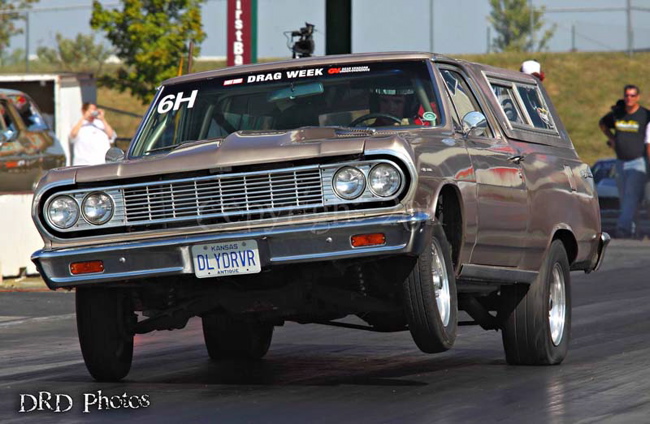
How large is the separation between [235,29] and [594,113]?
31911mm

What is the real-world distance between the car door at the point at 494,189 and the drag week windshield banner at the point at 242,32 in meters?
13.5

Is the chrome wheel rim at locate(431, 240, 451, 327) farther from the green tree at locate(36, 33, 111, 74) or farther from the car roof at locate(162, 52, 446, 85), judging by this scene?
the green tree at locate(36, 33, 111, 74)

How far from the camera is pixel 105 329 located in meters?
8.54

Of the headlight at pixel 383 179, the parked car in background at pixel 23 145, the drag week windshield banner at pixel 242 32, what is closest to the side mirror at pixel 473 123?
the headlight at pixel 383 179

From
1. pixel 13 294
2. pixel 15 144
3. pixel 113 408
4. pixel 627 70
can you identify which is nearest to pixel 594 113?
pixel 627 70

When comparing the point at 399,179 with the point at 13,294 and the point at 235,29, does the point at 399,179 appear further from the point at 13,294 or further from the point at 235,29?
the point at 235,29

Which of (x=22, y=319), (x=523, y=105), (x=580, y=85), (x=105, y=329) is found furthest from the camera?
(x=580, y=85)

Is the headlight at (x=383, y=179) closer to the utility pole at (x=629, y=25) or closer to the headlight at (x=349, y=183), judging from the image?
the headlight at (x=349, y=183)

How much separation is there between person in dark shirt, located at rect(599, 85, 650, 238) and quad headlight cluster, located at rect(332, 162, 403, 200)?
15952 mm

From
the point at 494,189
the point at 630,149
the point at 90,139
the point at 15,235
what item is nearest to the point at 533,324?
the point at 494,189

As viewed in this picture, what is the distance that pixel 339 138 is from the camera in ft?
25.7

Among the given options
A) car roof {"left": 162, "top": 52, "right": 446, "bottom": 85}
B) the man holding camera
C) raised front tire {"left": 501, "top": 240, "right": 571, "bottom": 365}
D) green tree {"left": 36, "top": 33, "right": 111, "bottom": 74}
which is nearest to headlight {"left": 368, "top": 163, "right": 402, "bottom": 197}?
car roof {"left": 162, "top": 52, "right": 446, "bottom": 85}

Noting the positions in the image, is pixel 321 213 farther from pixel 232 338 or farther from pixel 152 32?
pixel 152 32

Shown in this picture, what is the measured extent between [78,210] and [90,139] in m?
13.6
